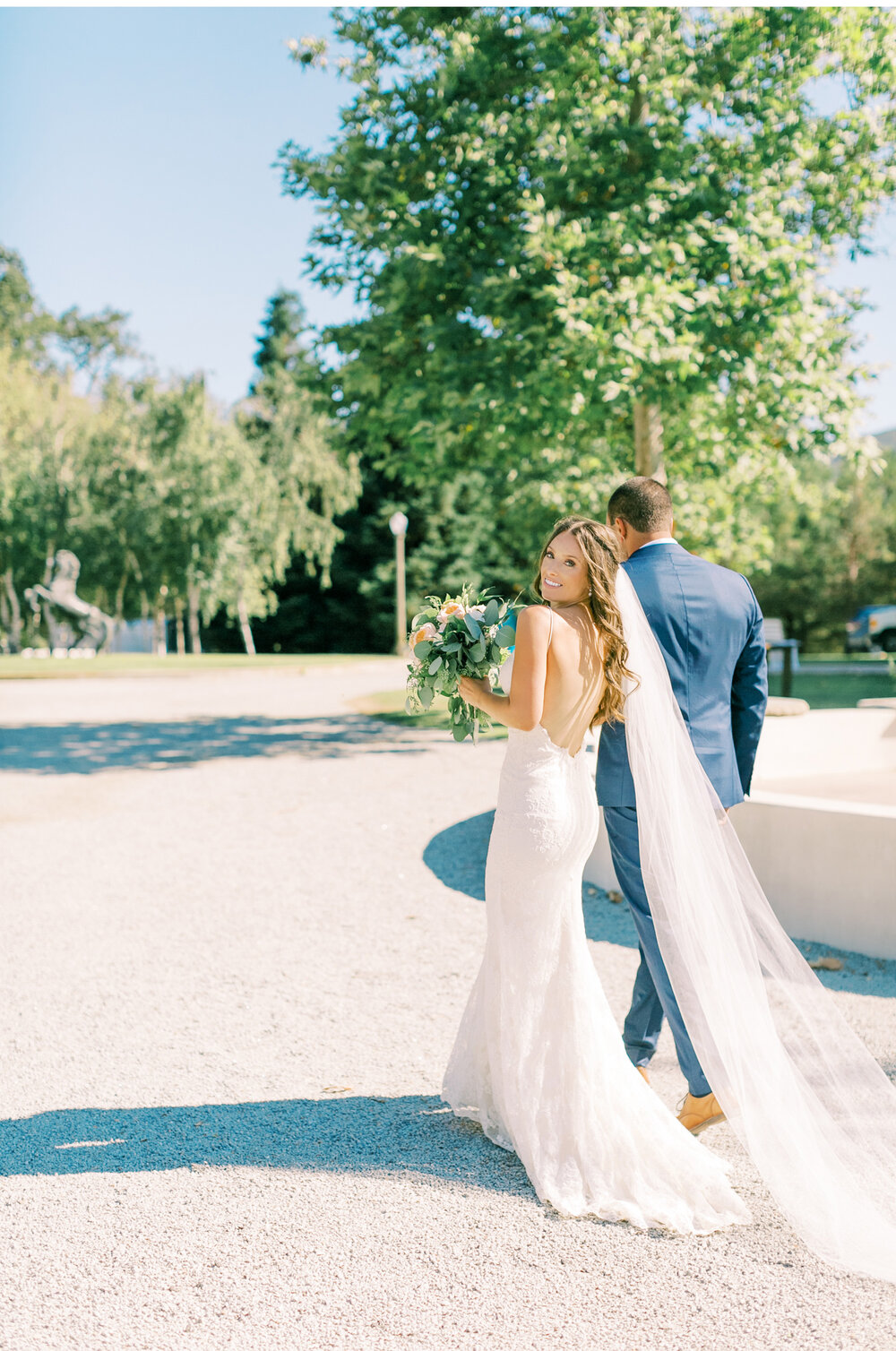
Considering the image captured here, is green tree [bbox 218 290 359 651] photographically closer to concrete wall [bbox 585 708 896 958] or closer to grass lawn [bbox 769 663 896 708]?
grass lawn [bbox 769 663 896 708]

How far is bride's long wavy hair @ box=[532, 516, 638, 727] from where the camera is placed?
346 cm

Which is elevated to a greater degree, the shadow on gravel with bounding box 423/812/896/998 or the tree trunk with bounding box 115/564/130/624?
the tree trunk with bounding box 115/564/130/624

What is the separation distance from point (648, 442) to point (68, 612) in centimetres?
2593

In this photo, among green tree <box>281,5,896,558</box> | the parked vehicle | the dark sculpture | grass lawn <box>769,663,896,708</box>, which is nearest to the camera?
green tree <box>281,5,896,558</box>

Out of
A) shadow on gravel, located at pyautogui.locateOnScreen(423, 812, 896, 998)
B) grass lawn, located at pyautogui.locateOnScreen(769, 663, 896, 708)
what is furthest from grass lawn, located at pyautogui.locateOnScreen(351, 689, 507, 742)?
shadow on gravel, located at pyautogui.locateOnScreen(423, 812, 896, 998)

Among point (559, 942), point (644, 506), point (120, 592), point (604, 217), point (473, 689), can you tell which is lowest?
point (559, 942)

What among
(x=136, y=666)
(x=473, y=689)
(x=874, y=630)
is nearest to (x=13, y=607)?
(x=136, y=666)

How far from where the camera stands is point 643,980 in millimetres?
3887

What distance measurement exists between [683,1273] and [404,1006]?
92.8 inches

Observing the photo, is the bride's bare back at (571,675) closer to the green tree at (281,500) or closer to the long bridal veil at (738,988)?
the long bridal veil at (738,988)

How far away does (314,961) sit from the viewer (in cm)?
570

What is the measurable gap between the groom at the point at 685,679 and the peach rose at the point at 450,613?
60cm

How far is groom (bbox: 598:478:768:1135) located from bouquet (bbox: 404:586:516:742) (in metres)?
0.48

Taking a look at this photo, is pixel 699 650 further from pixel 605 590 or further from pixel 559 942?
pixel 559 942
